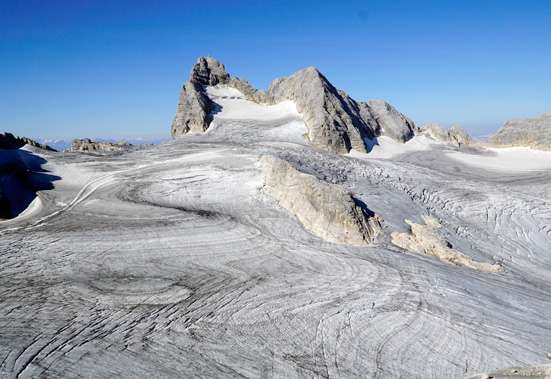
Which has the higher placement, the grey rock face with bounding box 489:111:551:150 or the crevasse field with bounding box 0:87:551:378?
the grey rock face with bounding box 489:111:551:150

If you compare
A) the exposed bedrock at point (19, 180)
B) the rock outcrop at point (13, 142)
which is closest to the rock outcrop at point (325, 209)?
the exposed bedrock at point (19, 180)

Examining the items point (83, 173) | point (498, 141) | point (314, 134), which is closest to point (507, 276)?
point (314, 134)

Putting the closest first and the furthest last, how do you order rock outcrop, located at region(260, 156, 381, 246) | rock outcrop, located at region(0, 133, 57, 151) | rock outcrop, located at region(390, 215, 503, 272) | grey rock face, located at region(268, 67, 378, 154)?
rock outcrop, located at region(390, 215, 503, 272), rock outcrop, located at region(260, 156, 381, 246), rock outcrop, located at region(0, 133, 57, 151), grey rock face, located at region(268, 67, 378, 154)

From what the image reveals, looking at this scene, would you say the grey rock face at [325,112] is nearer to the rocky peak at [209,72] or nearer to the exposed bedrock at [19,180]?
the rocky peak at [209,72]

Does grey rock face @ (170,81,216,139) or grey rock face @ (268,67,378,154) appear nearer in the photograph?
grey rock face @ (268,67,378,154)

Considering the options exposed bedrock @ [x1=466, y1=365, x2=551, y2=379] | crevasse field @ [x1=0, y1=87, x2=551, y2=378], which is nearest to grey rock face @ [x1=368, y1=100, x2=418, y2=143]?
crevasse field @ [x1=0, y1=87, x2=551, y2=378]

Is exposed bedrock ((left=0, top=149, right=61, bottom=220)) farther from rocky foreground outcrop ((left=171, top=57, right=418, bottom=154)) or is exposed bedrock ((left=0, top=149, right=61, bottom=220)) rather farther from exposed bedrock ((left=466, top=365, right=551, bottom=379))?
exposed bedrock ((left=466, top=365, right=551, bottom=379))

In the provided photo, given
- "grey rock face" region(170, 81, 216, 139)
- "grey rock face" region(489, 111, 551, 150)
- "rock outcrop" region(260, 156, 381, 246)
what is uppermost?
"grey rock face" region(170, 81, 216, 139)

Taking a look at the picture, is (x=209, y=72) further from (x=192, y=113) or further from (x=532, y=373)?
(x=532, y=373)

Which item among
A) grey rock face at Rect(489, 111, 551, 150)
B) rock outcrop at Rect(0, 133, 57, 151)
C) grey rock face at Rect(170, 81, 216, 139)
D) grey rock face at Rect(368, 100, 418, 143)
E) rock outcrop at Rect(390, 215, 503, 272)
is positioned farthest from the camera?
grey rock face at Rect(368, 100, 418, 143)
